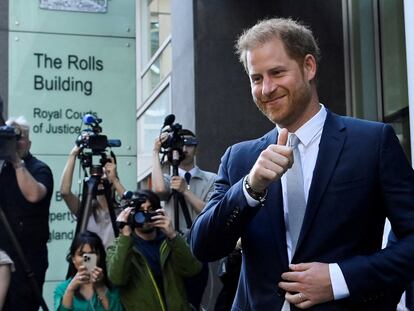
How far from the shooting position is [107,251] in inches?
222

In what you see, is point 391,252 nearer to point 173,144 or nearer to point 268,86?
point 268,86

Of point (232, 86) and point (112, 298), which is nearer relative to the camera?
point (112, 298)

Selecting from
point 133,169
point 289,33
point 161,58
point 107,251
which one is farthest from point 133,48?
point 161,58

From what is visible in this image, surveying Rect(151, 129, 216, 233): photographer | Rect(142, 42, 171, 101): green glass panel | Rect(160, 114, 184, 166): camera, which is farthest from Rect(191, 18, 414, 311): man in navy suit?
Rect(142, 42, 171, 101): green glass panel

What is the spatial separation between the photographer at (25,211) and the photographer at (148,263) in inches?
37.5

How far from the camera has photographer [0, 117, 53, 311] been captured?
6121mm

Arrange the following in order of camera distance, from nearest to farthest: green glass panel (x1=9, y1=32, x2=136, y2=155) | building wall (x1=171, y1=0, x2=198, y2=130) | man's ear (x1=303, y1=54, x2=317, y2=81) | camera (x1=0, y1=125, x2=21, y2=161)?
man's ear (x1=303, y1=54, x2=317, y2=81) < camera (x1=0, y1=125, x2=21, y2=161) < green glass panel (x1=9, y1=32, x2=136, y2=155) < building wall (x1=171, y1=0, x2=198, y2=130)

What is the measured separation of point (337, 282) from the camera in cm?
209

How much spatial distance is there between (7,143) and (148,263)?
4.61 ft

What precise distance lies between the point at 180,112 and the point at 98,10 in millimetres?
1717

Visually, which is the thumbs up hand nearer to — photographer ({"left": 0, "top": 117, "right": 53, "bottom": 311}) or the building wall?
photographer ({"left": 0, "top": 117, "right": 53, "bottom": 311})

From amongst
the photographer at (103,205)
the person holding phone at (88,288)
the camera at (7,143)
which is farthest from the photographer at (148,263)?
the camera at (7,143)

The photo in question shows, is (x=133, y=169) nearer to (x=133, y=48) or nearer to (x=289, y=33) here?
(x=133, y=48)

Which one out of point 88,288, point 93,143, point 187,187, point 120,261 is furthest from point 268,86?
point 187,187
